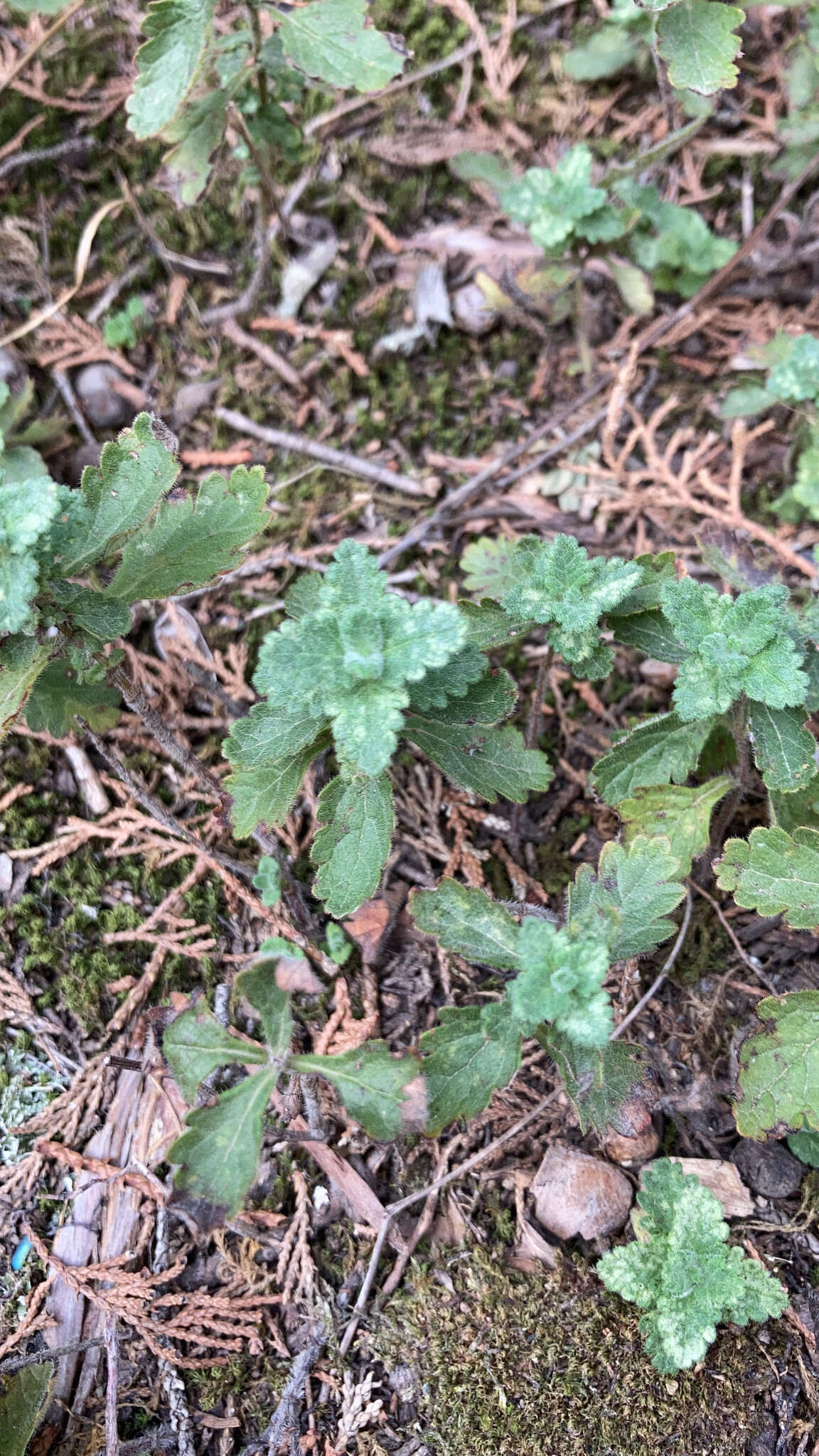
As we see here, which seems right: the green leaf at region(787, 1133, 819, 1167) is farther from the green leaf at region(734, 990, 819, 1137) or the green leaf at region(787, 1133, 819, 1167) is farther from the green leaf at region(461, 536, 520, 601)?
the green leaf at region(461, 536, 520, 601)

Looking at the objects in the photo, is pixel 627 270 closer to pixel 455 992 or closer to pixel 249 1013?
pixel 455 992

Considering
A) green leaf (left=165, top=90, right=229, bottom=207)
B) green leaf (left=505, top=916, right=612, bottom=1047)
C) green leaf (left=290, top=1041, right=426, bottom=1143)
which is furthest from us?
green leaf (left=165, top=90, right=229, bottom=207)

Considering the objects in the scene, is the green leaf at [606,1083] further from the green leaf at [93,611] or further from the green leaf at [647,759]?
the green leaf at [93,611]

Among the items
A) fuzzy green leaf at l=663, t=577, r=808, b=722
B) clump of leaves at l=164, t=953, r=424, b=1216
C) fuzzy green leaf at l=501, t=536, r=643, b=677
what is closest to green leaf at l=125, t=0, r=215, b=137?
fuzzy green leaf at l=501, t=536, r=643, b=677

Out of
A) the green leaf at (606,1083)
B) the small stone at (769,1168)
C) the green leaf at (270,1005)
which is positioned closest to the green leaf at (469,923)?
the green leaf at (606,1083)

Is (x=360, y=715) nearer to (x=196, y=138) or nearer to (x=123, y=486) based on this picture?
(x=123, y=486)


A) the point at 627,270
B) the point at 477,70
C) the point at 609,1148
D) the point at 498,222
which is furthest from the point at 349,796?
the point at 477,70

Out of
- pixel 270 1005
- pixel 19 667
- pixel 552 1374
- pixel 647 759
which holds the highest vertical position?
pixel 19 667

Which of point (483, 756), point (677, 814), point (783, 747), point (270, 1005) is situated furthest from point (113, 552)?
point (783, 747)
